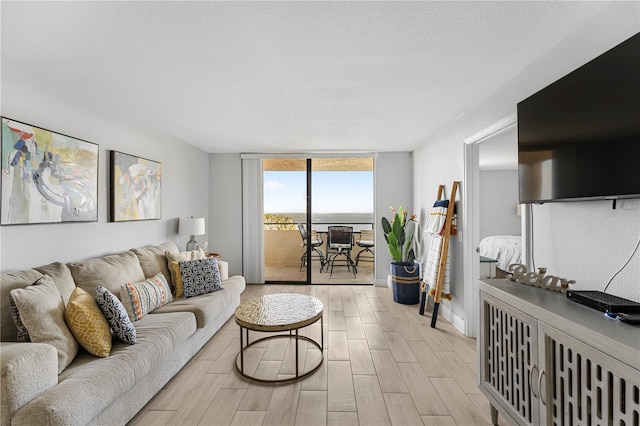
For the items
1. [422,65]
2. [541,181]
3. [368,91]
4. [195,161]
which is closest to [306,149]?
[195,161]

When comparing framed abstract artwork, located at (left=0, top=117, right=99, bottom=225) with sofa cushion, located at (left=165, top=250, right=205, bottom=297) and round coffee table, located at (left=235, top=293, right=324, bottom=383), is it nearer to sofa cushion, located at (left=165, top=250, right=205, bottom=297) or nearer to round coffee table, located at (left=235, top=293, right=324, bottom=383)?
sofa cushion, located at (left=165, top=250, right=205, bottom=297)

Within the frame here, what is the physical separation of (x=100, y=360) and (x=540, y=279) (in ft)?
8.77

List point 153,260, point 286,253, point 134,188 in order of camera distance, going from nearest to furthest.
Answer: point 153,260, point 134,188, point 286,253

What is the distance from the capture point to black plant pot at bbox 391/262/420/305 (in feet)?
13.9

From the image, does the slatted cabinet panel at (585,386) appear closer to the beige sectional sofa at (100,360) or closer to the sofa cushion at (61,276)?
the beige sectional sofa at (100,360)

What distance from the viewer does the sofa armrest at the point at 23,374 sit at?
135cm

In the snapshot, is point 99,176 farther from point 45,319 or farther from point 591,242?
point 591,242

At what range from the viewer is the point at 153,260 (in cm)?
322

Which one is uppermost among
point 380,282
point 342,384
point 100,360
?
point 100,360

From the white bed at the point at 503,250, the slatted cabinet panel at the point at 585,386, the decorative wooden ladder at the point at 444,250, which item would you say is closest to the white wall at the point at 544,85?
the decorative wooden ladder at the point at 444,250

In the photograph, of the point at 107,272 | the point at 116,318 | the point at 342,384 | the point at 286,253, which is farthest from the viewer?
the point at 286,253

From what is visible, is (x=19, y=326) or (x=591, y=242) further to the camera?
(x=19, y=326)

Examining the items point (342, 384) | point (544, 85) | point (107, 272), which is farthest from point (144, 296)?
point (544, 85)

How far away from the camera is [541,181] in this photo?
1818 mm
